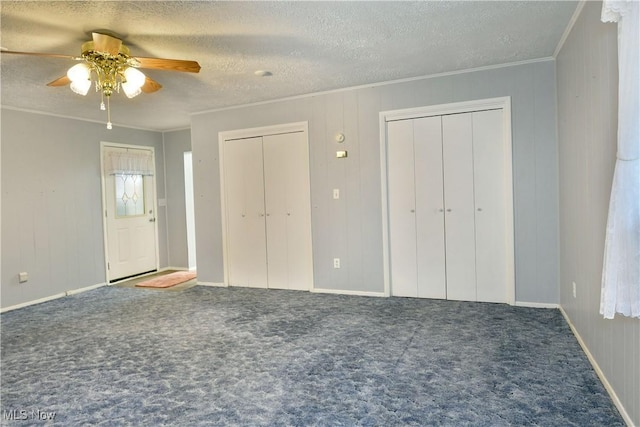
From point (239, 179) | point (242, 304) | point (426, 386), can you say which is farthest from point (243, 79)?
point (426, 386)

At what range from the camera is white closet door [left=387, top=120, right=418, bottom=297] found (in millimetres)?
4227

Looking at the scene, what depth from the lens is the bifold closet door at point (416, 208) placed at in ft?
13.5

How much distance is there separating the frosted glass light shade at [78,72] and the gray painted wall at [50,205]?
8.69 ft

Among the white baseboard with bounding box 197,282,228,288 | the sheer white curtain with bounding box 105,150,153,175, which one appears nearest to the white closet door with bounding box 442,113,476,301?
the white baseboard with bounding box 197,282,228,288

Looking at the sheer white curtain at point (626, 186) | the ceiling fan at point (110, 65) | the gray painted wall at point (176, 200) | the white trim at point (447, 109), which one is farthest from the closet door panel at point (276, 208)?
the sheer white curtain at point (626, 186)

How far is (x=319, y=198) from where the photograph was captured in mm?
4664

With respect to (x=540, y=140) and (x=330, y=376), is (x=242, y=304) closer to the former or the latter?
(x=330, y=376)

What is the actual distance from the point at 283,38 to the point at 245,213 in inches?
102

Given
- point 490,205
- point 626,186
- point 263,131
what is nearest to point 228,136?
point 263,131

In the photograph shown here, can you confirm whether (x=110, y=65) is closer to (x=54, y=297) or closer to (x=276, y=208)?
(x=276, y=208)

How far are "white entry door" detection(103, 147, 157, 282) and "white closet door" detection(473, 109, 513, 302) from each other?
4.87 metres

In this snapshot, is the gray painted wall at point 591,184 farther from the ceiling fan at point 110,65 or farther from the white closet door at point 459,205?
the ceiling fan at point 110,65

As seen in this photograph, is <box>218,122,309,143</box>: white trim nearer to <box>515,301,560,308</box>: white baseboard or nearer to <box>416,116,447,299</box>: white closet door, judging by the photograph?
<box>416,116,447,299</box>: white closet door

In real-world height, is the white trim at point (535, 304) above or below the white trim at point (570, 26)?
below
